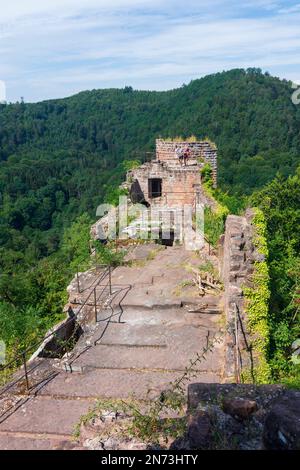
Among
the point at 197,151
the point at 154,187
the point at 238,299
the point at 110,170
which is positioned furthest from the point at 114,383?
the point at 110,170

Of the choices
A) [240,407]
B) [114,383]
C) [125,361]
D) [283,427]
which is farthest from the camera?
[125,361]

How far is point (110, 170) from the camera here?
94.5 m

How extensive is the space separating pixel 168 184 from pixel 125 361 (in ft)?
37.1

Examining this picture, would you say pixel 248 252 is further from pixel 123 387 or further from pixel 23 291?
pixel 23 291

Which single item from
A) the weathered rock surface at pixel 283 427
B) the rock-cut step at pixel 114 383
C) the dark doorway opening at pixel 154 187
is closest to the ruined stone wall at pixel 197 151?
the dark doorway opening at pixel 154 187

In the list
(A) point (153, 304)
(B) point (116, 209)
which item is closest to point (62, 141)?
(B) point (116, 209)

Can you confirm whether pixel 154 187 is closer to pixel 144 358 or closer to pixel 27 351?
pixel 144 358

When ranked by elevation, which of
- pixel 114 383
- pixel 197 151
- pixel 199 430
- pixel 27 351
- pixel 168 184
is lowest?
pixel 114 383

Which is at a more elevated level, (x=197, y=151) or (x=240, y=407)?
(x=197, y=151)

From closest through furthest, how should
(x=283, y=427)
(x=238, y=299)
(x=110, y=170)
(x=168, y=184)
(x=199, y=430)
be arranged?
1. (x=283, y=427)
2. (x=199, y=430)
3. (x=238, y=299)
4. (x=168, y=184)
5. (x=110, y=170)

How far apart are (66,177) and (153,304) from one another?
271 ft

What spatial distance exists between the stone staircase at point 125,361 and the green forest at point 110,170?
149 centimetres

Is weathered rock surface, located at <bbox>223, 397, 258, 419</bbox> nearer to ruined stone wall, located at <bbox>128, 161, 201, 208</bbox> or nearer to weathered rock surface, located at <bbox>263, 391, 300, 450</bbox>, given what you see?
weathered rock surface, located at <bbox>263, 391, 300, 450</bbox>

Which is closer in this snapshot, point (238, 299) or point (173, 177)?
point (238, 299)
